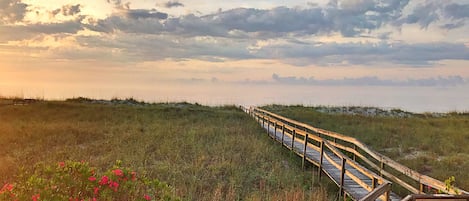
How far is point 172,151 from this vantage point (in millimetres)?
16531

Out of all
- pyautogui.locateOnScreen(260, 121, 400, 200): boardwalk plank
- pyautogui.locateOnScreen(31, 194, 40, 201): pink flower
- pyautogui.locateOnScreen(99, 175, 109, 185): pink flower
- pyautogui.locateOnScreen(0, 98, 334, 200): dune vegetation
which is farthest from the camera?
pyautogui.locateOnScreen(0, 98, 334, 200): dune vegetation

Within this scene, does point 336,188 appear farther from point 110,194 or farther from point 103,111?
point 103,111

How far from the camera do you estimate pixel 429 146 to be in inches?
740

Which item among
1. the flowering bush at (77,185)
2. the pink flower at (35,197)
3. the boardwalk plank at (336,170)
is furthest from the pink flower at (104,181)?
the boardwalk plank at (336,170)

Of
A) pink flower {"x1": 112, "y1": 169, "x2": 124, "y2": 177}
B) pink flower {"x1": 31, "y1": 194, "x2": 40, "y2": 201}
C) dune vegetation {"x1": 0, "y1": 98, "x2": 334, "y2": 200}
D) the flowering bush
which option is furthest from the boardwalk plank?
pink flower {"x1": 31, "y1": 194, "x2": 40, "y2": 201}

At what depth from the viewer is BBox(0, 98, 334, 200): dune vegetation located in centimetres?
1223

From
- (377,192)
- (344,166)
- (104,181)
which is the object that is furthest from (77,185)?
(344,166)

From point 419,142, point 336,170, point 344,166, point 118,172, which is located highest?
point 118,172

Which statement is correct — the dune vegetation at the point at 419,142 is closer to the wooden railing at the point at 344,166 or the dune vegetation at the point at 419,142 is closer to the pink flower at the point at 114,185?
the wooden railing at the point at 344,166

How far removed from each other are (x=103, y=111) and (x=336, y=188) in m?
20.3

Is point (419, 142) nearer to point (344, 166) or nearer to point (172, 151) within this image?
point (344, 166)

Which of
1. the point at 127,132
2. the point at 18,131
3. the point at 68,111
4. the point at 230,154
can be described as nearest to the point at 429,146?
the point at 230,154

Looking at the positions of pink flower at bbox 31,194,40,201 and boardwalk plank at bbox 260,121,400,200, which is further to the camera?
boardwalk plank at bbox 260,121,400,200

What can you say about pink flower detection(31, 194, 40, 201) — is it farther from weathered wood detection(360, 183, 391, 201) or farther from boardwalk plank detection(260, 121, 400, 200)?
boardwalk plank detection(260, 121, 400, 200)
